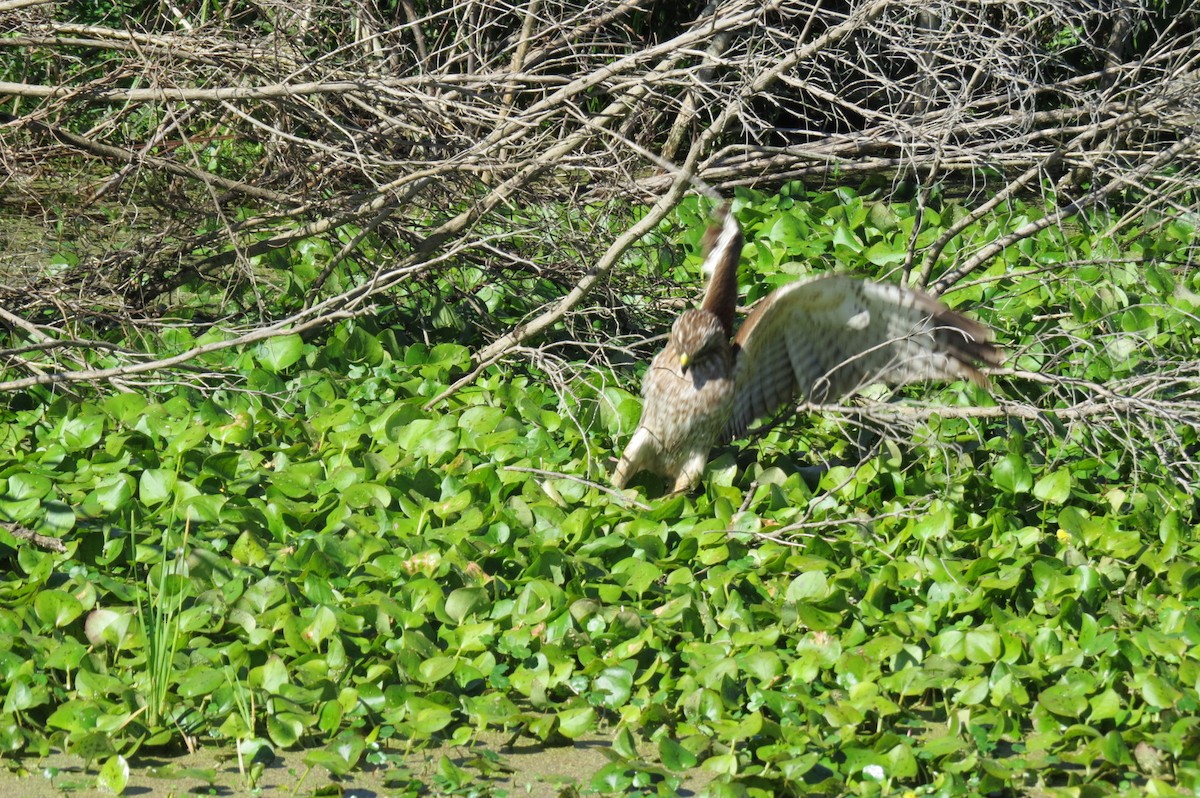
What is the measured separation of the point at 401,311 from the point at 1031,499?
2606 mm

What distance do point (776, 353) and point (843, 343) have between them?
23 cm

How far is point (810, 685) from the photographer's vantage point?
3.41 m

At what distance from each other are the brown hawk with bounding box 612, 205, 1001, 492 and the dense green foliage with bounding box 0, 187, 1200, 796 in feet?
0.56

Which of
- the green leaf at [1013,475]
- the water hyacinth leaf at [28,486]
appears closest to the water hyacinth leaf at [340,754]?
the water hyacinth leaf at [28,486]

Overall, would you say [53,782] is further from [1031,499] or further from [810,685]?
[1031,499]

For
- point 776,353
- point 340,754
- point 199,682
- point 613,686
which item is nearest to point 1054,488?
point 776,353

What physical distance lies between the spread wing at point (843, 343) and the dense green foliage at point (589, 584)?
9.5 inches

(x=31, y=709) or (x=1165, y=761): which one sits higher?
(x=31, y=709)

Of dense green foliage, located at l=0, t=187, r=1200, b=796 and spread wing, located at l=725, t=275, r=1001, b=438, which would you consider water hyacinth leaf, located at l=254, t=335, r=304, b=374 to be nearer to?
dense green foliage, located at l=0, t=187, r=1200, b=796

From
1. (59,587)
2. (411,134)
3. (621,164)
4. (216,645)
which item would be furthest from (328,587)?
(411,134)

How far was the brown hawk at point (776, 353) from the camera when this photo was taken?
4.36 m

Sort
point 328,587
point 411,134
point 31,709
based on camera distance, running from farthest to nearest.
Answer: point 411,134 < point 328,587 < point 31,709

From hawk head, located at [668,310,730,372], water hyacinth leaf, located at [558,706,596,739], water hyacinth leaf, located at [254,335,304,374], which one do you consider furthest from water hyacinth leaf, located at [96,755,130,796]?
water hyacinth leaf, located at [254,335,304,374]

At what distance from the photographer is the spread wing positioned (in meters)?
4.32
